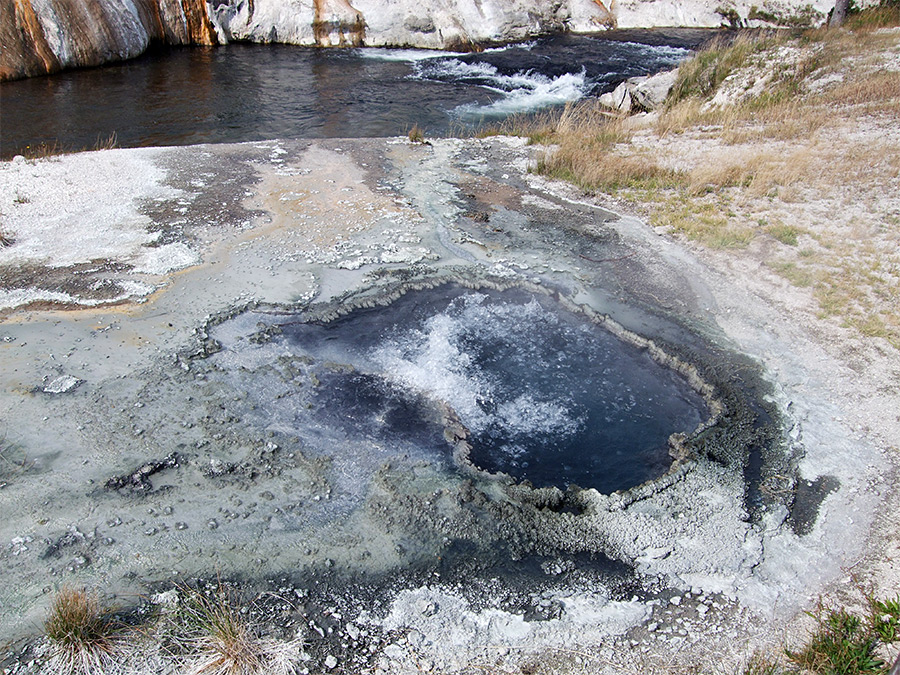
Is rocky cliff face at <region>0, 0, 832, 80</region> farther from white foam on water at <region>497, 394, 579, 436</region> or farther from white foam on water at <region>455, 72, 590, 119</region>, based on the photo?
white foam on water at <region>497, 394, 579, 436</region>

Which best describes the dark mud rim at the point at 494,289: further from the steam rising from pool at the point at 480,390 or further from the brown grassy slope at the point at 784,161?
the brown grassy slope at the point at 784,161

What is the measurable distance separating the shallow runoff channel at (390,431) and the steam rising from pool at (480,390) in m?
0.03

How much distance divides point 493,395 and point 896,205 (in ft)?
20.5

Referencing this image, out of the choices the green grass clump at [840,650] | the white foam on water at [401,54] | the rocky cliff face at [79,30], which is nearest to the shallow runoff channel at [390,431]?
the green grass clump at [840,650]

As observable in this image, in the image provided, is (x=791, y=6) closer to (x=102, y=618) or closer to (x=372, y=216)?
(x=372, y=216)

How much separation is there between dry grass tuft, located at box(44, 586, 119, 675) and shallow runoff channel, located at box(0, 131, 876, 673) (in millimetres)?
205

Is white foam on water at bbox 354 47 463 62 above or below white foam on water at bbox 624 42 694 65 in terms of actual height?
below

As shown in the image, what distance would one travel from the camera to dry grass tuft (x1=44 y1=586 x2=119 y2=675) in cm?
330

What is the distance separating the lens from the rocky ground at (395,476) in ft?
12.1

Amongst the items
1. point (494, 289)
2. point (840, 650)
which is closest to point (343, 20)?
point (494, 289)

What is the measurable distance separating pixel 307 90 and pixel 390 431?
1303 cm

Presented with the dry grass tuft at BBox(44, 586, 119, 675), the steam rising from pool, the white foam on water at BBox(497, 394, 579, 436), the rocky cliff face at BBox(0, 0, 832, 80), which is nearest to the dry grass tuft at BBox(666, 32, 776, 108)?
the rocky cliff face at BBox(0, 0, 832, 80)

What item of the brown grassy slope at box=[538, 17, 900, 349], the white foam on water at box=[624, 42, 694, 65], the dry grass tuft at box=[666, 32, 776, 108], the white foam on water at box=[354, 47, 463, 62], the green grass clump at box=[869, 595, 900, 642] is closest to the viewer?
the green grass clump at box=[869, 595, 900, 642]

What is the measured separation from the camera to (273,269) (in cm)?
695
